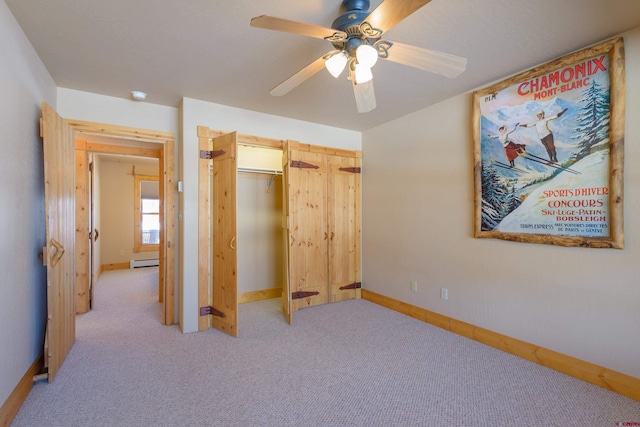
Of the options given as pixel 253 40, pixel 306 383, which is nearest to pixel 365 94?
pixel 253 40

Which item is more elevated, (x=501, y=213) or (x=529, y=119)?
(x=529, y=119)

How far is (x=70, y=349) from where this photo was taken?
277 cm

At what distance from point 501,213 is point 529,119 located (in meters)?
0.87

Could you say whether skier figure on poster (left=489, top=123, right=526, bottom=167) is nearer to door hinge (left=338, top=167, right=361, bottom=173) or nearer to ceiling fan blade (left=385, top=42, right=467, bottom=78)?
ceiling fan blade (left=385, top=42, right=467, bottom=78)

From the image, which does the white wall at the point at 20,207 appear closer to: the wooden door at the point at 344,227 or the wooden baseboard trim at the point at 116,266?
the wooden door at the point at 344,227

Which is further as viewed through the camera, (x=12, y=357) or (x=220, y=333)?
(x=220, y=333)

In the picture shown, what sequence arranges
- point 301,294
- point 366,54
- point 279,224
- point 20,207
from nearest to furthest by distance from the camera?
point 366,54
point 20,207
point 301,294
point 279,224

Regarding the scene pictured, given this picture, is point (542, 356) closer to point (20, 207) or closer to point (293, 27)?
point (293, 27)

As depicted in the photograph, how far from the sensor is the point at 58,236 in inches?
94.6

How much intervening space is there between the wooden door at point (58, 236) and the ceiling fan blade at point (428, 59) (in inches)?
102

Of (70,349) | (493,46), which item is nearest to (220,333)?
(70,349)

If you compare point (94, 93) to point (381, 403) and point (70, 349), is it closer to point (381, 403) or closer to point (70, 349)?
point (70, 349)

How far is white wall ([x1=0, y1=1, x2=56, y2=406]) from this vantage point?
179 cm

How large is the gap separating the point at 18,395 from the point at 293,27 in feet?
9.44
